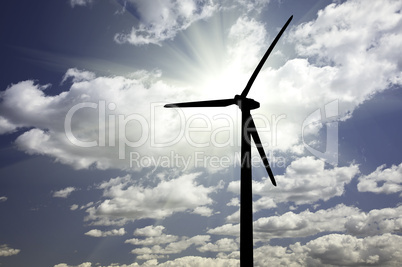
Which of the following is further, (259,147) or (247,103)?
(259,147)

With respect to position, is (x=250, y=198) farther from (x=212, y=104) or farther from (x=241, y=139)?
(x=212, y=104)

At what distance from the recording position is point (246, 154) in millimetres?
31891

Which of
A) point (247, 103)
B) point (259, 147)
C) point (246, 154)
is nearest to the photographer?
point (246, 154)

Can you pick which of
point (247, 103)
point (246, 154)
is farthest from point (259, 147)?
point (246, 154)

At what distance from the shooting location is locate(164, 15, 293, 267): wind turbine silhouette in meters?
28.1

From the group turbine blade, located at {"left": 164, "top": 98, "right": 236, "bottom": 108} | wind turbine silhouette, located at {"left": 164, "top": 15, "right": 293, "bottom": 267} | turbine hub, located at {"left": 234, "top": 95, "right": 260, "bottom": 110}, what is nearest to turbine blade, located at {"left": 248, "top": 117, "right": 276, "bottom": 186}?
wind turbine silhouette, located at {"left": 164, "top": 15, "right": 293, "bottom": 267}

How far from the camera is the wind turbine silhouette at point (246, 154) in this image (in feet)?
92.1

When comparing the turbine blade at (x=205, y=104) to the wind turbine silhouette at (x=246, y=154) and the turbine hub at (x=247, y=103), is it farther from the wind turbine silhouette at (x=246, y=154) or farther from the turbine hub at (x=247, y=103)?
the turbine hub at (x=247, y=103)

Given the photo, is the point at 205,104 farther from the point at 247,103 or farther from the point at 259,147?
the point at 259,147

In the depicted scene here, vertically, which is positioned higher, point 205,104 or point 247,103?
point 205,104

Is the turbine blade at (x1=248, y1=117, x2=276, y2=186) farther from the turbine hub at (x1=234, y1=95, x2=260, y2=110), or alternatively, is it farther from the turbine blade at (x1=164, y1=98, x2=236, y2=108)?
the turbine blade at (x1=164, y1=98, x2=236, y2=108)

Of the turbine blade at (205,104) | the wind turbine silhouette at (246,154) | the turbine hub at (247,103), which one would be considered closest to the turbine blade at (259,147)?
the wind turbine silhouette at (246,154)

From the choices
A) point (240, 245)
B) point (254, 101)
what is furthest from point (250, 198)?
point (254, 101)

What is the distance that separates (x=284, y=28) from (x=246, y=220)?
67.9ft
